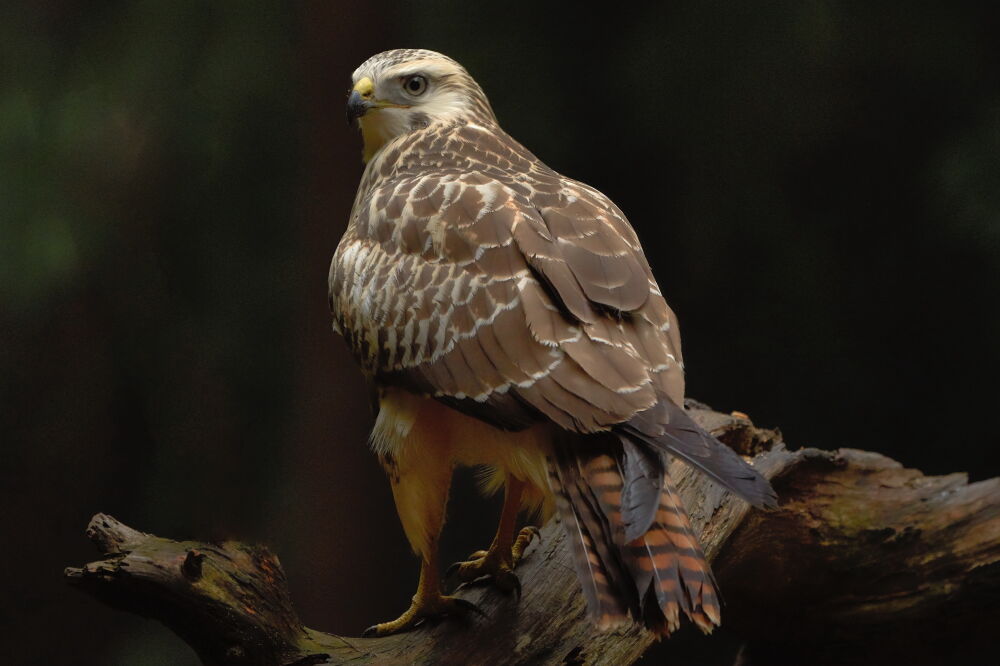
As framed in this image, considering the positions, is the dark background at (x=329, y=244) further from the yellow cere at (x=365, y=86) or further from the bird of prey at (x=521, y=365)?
the bird of prey at (x=521, y=365)

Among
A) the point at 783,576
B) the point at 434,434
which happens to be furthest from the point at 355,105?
the point at 783,576

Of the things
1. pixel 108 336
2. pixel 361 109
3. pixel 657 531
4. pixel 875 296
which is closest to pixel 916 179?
pixel 875 296

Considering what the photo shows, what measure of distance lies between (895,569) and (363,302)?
166 centimetres

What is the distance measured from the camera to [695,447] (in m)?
1.77

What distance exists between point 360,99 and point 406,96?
0.48ft

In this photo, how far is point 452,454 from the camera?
2.34 metres

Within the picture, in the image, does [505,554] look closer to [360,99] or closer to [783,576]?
[783,576]

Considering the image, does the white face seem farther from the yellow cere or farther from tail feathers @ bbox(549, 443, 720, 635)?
A: tail feathers @ bbox(549, 443, 720, 635)

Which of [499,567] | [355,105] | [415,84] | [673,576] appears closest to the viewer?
[673,576]

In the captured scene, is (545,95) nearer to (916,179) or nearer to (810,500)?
(916,179)

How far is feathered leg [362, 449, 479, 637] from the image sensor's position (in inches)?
92.3

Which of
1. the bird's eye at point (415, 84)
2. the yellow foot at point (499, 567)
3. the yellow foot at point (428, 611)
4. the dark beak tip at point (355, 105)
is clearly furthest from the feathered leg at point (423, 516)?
the bird's eye at point (415, 84)

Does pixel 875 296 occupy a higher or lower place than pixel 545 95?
lower

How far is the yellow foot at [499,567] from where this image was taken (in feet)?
8.27
